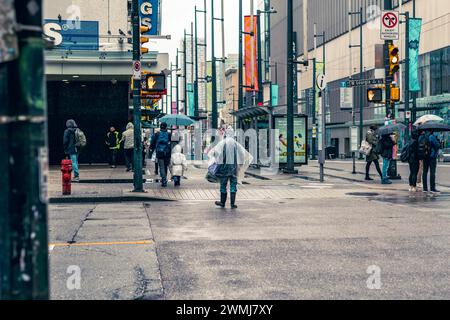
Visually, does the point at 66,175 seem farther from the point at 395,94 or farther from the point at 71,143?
the point at 395,94

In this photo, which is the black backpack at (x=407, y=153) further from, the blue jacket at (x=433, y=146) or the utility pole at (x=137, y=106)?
the utility pole at (x=137, y=106)

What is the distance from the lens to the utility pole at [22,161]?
2.40 m

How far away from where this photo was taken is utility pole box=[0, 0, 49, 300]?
7.89 feet

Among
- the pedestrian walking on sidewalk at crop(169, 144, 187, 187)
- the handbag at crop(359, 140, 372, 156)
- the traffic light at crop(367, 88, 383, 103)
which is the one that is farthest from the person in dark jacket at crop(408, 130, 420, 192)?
the pedestrian walking on sidewalk at crop(169, 144, 187, 187)

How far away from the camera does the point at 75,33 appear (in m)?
26.1

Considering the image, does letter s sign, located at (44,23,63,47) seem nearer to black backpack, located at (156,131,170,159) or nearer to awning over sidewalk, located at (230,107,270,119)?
black backpack, located at (156,131,170,159)

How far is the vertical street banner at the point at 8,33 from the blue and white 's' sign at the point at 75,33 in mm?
22634

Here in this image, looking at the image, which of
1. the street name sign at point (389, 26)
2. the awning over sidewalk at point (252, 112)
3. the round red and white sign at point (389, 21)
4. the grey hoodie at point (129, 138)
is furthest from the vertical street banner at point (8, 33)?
the awning over sidewalk at point (252, 112)

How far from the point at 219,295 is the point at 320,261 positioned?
6.79 ft

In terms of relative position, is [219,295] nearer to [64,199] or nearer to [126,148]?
[64,199]

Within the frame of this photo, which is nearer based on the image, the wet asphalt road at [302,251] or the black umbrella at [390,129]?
the wet asphalt road at [302,251]

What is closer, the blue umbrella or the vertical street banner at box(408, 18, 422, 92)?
the blue umbrella

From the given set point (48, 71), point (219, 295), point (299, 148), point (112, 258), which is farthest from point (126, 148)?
point (219, 295)

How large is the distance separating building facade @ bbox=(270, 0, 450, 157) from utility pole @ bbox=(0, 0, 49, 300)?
39003 millimetres
